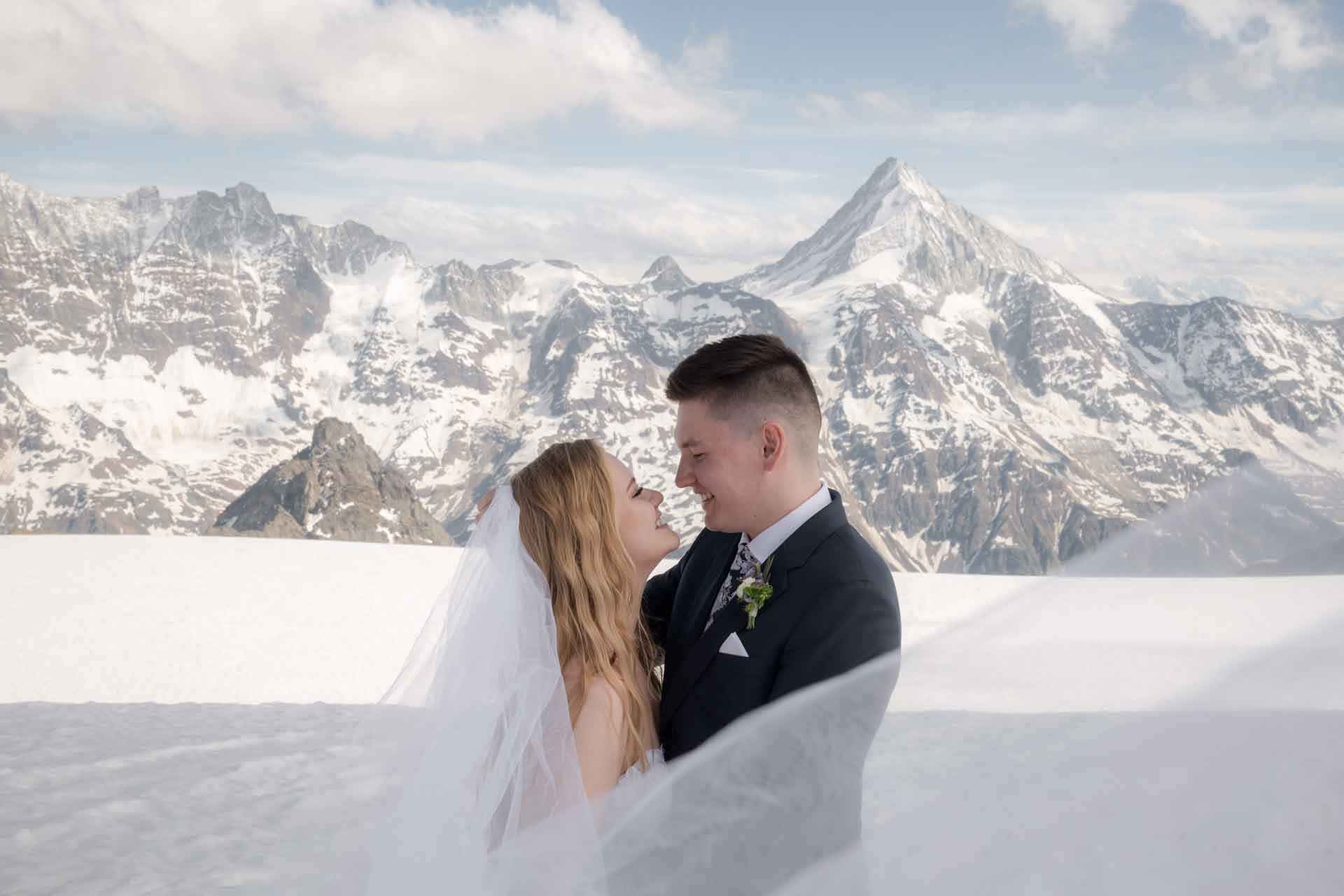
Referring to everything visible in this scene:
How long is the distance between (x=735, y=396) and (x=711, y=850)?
3.73 ft

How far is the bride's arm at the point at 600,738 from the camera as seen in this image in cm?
248

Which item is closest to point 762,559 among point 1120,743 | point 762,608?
point 762,608

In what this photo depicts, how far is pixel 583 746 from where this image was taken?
98.8 inches

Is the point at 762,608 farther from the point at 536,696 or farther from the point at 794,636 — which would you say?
the point at 536,696

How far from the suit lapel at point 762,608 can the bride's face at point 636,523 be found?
0.27m

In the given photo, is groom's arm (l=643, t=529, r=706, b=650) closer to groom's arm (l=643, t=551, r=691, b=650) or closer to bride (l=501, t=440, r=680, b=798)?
groom's arm (l=643, t=551, r=691, b=650)

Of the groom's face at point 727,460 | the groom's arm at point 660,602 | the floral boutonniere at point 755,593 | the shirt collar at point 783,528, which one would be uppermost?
the groom's face at point 727,460

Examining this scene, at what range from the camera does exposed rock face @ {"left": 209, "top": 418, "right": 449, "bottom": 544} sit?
12188cm

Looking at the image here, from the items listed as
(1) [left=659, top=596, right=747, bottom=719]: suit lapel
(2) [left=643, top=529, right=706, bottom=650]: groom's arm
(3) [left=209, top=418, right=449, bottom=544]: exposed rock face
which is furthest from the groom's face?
(3) [left=209, top=418, right=449, bottom=544]: exposed rock face

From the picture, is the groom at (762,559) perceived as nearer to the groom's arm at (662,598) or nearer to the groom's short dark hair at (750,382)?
the groom's short dark hair at (750,382)

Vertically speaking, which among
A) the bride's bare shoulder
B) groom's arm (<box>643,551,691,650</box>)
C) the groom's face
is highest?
the groom's face

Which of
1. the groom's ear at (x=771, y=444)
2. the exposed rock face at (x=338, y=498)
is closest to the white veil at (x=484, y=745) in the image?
the groom's ear at (x=771, y=444)

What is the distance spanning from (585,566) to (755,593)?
18.2 inches

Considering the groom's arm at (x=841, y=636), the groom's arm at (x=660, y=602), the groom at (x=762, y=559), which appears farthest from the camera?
the groom's arm at (x=660, y=602)
